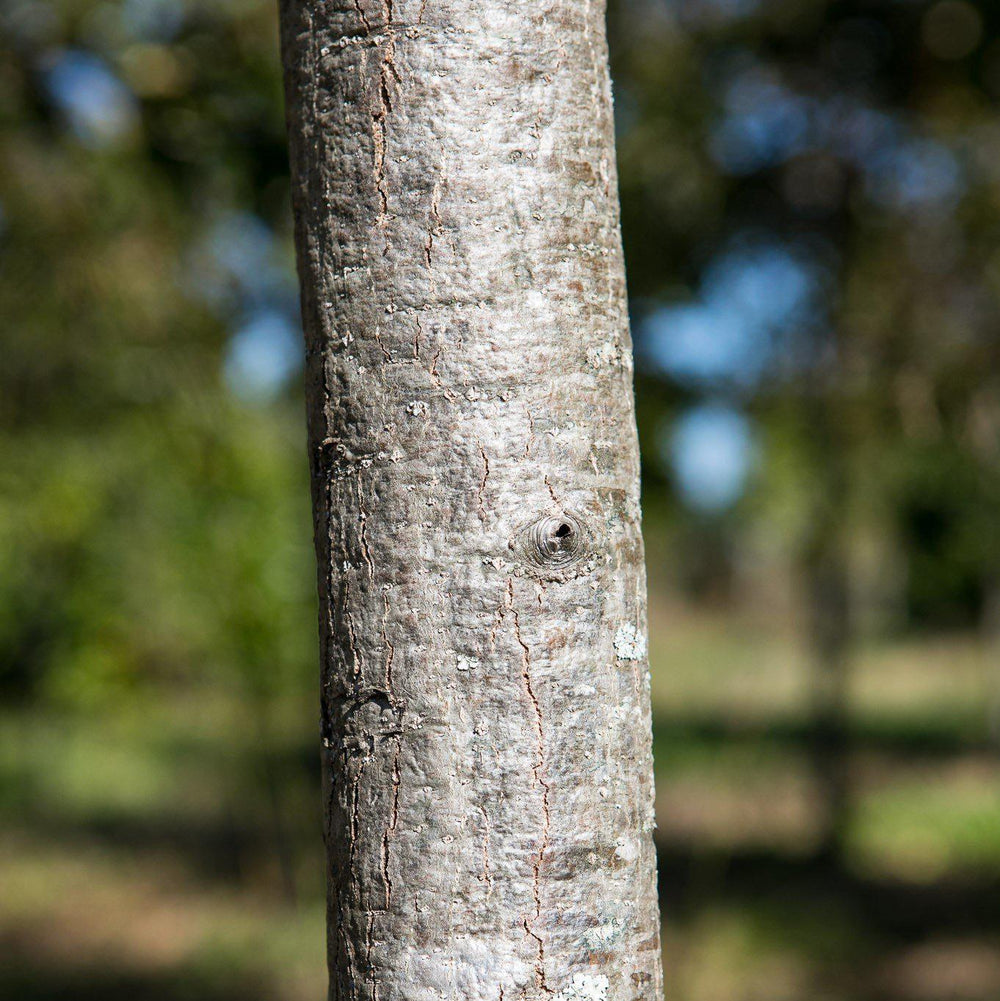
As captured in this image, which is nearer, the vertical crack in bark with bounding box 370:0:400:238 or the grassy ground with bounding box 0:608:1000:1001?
the vertical crack in bark with bounding box 370:0:400:238

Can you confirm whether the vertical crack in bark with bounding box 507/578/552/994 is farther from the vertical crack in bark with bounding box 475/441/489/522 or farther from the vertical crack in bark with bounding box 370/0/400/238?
the vertical crack in bark with bounding box 370/0/400/238

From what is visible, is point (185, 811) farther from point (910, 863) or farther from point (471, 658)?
point (471, 658)

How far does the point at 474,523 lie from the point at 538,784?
20 cm

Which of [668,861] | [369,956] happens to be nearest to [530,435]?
[369,956]

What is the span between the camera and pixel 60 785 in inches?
380

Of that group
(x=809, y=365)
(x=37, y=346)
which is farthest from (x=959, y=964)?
(x=37, y=346)

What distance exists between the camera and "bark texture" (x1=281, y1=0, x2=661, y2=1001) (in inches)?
31.6

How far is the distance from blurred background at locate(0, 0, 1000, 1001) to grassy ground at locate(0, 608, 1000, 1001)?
0.10ft

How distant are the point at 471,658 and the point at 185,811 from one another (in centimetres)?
874

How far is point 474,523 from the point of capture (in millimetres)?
800

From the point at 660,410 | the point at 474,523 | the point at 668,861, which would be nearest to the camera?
the point at 474,523

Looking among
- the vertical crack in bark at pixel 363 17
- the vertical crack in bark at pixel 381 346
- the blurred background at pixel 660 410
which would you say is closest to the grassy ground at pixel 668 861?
the blurred background at pixel 660 410

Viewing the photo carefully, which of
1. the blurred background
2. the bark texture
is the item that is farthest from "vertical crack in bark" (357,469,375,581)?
the blurred background

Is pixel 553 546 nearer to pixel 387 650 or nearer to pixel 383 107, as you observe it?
pixel 387 650
